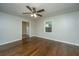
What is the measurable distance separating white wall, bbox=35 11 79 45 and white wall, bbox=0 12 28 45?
2.56m

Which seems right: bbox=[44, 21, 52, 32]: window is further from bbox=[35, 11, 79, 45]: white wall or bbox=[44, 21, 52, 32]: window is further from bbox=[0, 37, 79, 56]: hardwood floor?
bbox=[0, 37, 79, 56]: hardwood floor

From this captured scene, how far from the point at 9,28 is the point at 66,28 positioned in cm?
369

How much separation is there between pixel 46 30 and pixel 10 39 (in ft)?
9.90

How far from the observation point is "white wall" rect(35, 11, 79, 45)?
367 centimetres

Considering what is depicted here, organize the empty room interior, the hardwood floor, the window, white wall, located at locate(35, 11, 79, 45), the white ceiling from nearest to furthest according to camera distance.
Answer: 1. the hardwood floor
2. the white ceiling
3. the empty room interior
4. white wall, located at locate(35, 11, 79, 45)
5. the window

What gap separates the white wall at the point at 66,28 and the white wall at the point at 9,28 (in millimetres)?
2557

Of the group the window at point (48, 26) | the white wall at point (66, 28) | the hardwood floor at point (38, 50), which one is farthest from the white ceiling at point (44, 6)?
the window at point (48, 26)

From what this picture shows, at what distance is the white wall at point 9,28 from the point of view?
3.76 metres

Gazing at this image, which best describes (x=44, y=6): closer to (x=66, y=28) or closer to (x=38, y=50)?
(x=38, y=50)

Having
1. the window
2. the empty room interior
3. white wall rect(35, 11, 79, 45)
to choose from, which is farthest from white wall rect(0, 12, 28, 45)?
white wall rect(35, 11, 79, 45)

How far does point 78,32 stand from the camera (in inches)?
140

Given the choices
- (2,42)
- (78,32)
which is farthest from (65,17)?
(2,42)

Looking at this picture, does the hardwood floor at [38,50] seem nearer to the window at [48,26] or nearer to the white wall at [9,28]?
the white wall at [9,28]

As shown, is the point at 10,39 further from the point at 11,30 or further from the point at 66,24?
the point at 66,24
